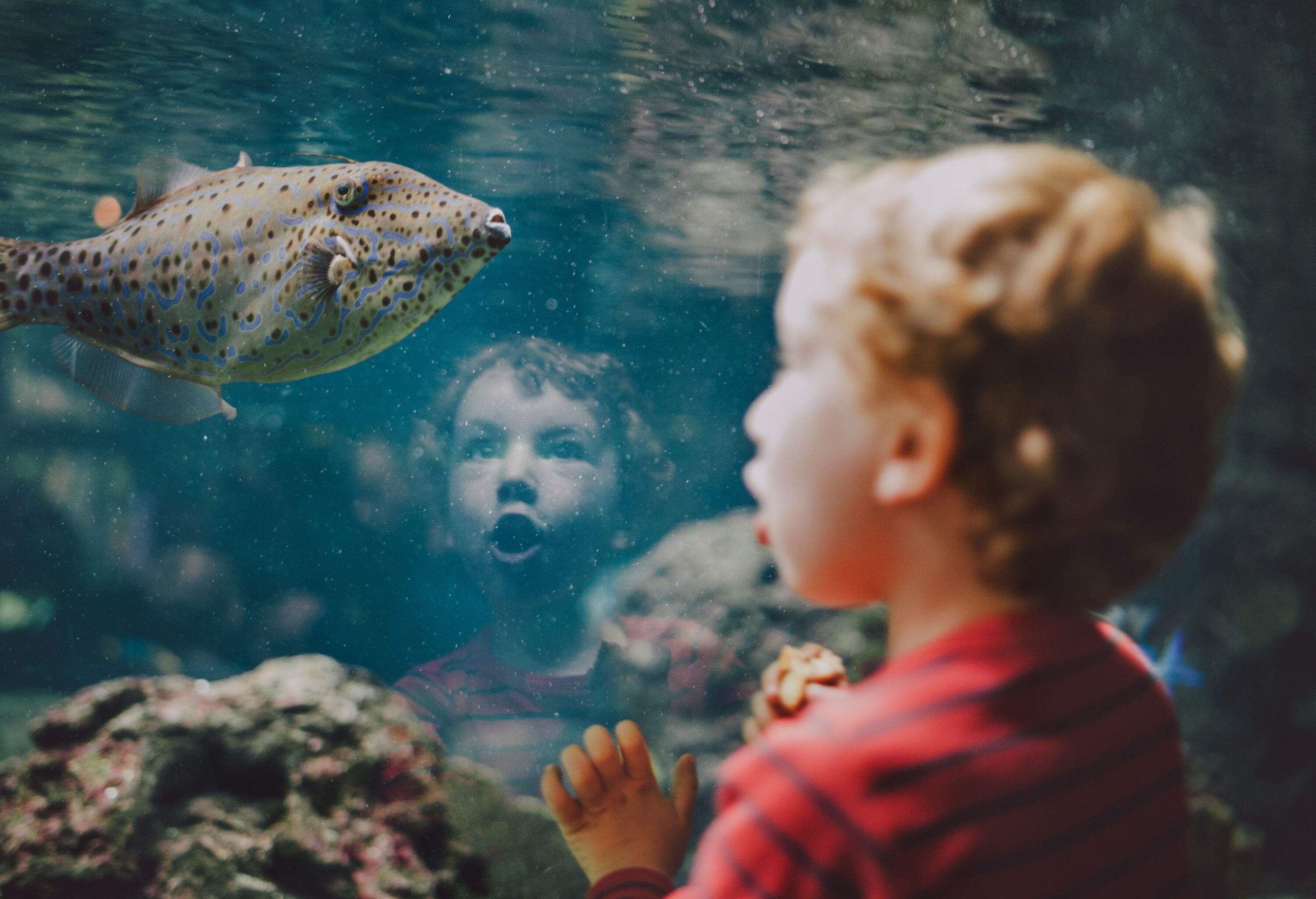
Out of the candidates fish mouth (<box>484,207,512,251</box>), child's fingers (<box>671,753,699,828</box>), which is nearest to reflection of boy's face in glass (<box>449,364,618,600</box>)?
fish mouth (<box>484,207,512,251</box>)

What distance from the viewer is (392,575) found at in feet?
66.3

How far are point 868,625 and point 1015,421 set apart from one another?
18.0 feet

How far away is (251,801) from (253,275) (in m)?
2.36

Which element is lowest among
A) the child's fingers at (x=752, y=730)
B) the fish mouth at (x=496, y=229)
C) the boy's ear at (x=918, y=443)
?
the child's fingers at (x=752, y=730)

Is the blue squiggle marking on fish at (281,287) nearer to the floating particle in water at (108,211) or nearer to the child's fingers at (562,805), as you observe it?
the child's fingers at (562,805)

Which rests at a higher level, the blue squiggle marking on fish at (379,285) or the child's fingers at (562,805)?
the blue squiggle marking on fish at (379,285)

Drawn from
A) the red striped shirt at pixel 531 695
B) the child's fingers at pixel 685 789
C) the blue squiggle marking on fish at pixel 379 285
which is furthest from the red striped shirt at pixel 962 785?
the red striped shirt at pixel 531 695

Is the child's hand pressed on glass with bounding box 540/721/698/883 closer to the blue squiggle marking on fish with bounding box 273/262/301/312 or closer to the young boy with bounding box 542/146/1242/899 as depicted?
the young boy with bounding box 542/146/1242/899

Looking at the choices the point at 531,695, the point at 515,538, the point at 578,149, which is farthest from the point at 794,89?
the point at 531,695

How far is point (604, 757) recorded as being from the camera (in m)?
2.04

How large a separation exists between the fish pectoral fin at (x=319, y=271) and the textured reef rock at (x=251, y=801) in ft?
6.97

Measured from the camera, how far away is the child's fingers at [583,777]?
199 cm

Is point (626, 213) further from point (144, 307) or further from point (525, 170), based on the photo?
point (144, 307)

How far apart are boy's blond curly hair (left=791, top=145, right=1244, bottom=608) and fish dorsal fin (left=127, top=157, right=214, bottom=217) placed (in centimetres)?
282
